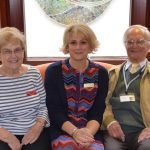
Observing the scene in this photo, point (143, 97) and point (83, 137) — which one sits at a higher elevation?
point (143, 97)

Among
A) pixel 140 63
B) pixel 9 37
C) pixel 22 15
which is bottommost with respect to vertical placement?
pixel 140 63

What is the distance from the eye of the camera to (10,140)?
2070 mm

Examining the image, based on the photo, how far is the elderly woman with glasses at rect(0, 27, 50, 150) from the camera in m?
2.11

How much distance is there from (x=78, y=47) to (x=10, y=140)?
0.83 meters

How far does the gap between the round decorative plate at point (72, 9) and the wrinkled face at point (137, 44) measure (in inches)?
27.2

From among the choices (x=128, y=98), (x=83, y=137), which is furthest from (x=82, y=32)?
(x=83, y=137)

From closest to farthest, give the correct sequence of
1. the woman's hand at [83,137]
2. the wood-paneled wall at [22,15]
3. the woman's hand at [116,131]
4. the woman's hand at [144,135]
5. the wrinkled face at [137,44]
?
1. the woman's hand at [83,137]
2. the woman's hand at [144,135]
3. the woman's hand at [116,131]
4. the wrinkled face at [137,44]
5. the wood-paneled wall at [22,15]

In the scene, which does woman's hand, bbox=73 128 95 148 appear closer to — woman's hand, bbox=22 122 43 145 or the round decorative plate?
woman's hand, bbox=22 122 43 145

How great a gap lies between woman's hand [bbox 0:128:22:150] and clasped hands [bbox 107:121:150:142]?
72 centimetres

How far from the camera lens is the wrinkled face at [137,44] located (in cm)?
243

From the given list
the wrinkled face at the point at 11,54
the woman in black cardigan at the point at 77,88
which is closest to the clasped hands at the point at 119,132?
the woman in black cardigan at the point at 77,88

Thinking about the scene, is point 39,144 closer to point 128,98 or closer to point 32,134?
point 32,134

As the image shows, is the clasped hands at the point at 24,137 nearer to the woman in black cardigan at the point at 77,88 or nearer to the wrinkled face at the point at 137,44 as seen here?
the woman in black cardigan at the point at 77,88

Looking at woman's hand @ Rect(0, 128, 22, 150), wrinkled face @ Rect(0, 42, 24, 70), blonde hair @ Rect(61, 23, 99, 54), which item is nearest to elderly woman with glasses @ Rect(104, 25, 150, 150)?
blonde hair @ Rect(61, 23, 99, 54)
